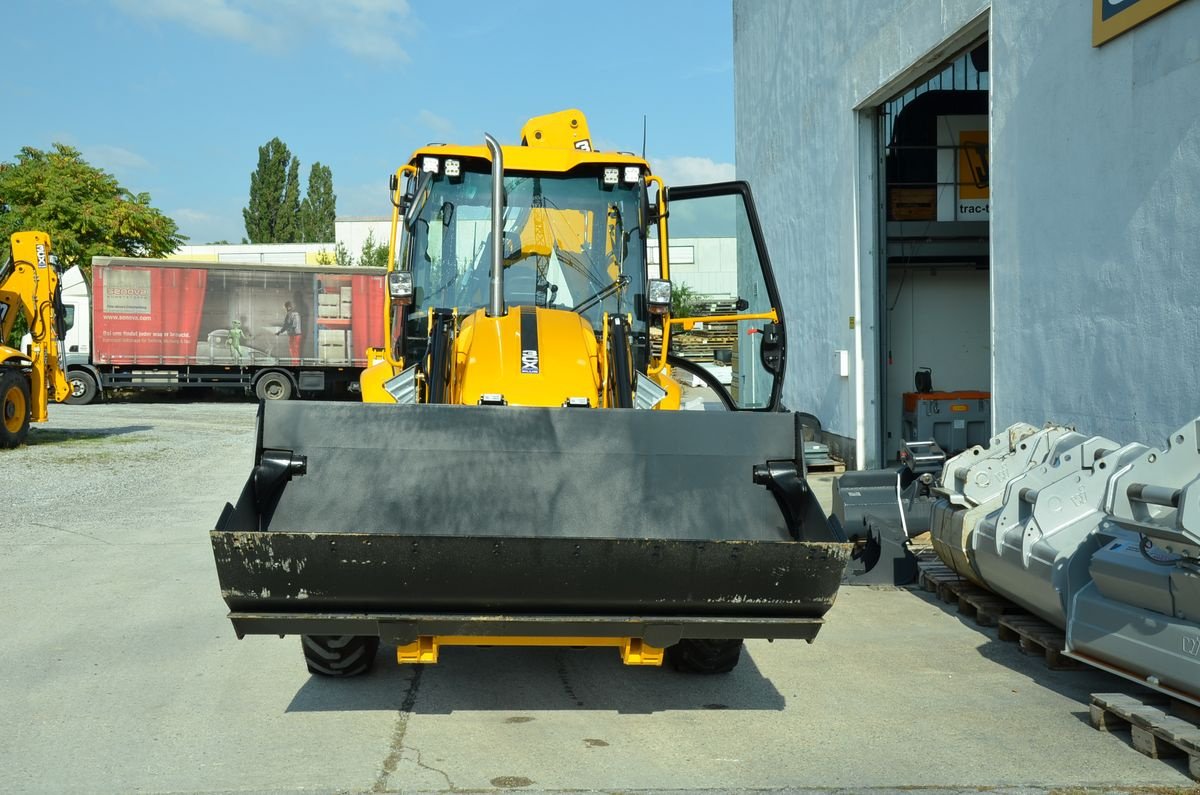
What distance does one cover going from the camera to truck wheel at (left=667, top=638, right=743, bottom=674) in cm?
602

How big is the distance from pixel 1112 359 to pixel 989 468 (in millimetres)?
2055

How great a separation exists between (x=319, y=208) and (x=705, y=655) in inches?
2948

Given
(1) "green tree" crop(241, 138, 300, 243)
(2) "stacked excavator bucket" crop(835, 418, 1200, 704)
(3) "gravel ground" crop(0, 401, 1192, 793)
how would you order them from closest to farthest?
(3) "gravel ground" crop(0, 401, 1192, 793) → (2) "stacked excavator bucket" crop(835, 418, 1200, 704) → (1) "green tree" crop(241, 138, 300, 243)

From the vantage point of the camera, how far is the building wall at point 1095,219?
26.1 feet

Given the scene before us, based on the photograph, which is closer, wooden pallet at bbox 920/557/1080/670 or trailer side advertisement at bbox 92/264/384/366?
wooden pallet at bbox 920/557/1080/670

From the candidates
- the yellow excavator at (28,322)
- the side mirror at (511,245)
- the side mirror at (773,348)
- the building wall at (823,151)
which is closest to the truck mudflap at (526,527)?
the side mirror at (773,348)

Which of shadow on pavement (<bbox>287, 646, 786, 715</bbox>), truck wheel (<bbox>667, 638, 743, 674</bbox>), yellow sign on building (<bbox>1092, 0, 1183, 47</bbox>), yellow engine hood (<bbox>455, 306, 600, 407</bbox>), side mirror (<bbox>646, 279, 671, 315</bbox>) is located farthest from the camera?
yellow sign on building (<bbox>1092, 0, 1183, 47</bbox>)

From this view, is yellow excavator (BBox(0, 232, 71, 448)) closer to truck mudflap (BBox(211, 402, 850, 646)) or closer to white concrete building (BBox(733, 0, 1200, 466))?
white concrete building (BBox(733, 0, 1200, 466))

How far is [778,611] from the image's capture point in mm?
4934

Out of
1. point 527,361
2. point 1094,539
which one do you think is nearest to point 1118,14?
point 1094,539

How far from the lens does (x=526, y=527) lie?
521 centimetres

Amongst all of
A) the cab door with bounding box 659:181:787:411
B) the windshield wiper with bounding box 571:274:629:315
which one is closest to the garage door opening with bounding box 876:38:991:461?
the cab door with bounding box 659:181:787:411

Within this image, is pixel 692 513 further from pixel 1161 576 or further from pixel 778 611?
pixel 1161 576

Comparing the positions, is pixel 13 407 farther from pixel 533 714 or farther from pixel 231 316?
pixel 533 714
